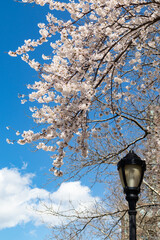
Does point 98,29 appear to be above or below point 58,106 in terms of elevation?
above

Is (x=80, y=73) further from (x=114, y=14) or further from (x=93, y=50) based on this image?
(x=114, y=14)

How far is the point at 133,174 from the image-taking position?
13.4 feet

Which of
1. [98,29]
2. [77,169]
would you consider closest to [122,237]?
[77,169]

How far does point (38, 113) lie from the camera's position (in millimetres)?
4691

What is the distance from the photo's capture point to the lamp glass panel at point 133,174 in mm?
4054

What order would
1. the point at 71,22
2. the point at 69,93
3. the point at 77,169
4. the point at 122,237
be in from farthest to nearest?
1. the point at 122,237
2. the point at 77,169
3. the point at 71,22
4. the point at 69,93

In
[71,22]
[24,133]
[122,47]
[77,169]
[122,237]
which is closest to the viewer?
[24,133]

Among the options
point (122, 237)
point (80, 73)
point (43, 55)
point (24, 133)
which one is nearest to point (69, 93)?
point (80, 73)

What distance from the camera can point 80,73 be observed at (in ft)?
15.4

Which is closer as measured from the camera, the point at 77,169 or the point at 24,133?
the point at 24,133

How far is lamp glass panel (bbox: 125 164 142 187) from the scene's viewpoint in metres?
4.05

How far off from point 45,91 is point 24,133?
2.56 feet

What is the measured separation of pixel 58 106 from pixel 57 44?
1448 millimetres

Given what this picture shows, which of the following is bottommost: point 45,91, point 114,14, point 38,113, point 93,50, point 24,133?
point 24,133
